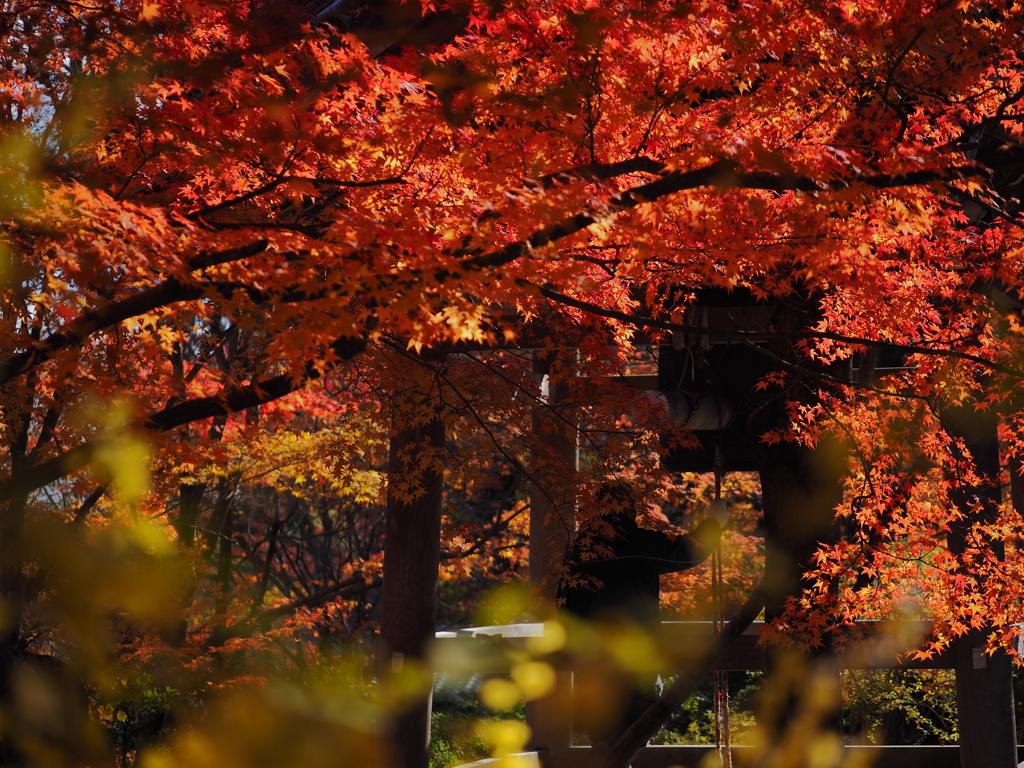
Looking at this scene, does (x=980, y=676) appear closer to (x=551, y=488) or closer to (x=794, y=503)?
(x=794, y=503)

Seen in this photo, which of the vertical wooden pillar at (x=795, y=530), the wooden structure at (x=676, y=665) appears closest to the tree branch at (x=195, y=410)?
the vertical wooden pillar at (x=795, y=530)

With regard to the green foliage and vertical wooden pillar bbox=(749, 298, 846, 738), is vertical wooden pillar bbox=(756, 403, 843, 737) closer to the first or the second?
vertical wooden pillar bbox=(749, 298, 846, 738)

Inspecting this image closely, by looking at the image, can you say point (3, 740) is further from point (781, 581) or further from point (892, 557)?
point (892, 557)

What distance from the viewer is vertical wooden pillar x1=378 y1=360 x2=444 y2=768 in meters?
7.05

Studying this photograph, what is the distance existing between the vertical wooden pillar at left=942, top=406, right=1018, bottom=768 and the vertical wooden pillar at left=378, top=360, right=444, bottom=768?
4367 mm

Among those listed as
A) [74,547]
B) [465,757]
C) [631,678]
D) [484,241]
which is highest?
[484,241]

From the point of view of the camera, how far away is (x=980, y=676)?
7598mm

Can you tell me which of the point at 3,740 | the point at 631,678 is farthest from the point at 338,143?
the point at 3,740

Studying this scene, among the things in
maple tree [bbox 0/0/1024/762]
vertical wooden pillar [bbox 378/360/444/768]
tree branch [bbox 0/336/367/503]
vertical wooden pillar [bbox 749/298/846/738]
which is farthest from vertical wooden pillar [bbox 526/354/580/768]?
tree branch [bbox 0/336/367/503]

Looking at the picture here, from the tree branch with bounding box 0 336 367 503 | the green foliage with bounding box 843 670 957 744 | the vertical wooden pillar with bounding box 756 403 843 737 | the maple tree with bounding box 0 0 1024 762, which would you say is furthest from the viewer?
the green foliage with bounding box 843 670 957 744

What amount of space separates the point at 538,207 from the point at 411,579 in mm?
4692

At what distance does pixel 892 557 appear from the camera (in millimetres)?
6008

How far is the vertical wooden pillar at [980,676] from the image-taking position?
7508mm

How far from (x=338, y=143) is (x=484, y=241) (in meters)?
1.17
